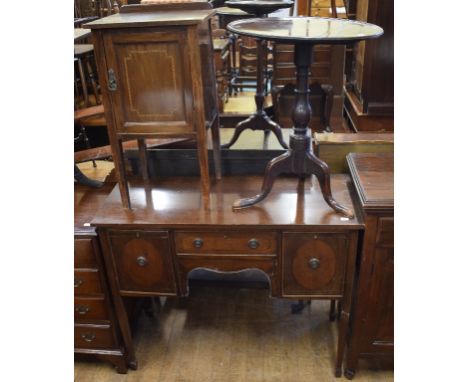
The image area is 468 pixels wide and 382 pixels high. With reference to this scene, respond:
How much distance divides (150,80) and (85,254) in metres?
0.71

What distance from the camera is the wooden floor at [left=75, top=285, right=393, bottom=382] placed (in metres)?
1.83

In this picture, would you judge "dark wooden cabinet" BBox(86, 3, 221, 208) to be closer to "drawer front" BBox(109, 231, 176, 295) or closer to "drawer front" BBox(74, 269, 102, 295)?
"drawer front" BBox(109, 231, 176, 295)

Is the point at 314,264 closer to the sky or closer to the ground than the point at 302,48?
closer to the ground

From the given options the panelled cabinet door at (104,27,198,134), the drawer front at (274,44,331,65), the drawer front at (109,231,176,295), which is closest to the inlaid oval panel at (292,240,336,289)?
the drawer front at (109,231,176,295)

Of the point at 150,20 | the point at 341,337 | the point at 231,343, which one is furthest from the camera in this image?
the point at 231,343

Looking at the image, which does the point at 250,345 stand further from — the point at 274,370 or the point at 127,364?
the point at 127,364

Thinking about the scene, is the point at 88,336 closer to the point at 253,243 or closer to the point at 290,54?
the point at 253,243

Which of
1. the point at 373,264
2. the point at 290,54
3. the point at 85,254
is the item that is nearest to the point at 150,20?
the point at 85,254

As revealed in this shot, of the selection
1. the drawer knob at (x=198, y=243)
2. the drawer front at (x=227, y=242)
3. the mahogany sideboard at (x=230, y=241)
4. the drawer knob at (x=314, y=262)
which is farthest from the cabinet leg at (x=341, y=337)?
the drawer knob at (x=198, y=243)

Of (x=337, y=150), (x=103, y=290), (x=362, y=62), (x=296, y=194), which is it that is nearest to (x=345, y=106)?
(x=362, y=62)

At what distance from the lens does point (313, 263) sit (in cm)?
152

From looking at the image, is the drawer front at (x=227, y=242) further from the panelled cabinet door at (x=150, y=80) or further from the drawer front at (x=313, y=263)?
the panelled cabinet door at (x=150, y=80)

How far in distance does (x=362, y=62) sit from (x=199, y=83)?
164 centimetres

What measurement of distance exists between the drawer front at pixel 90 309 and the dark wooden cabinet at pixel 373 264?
3.34 ft
